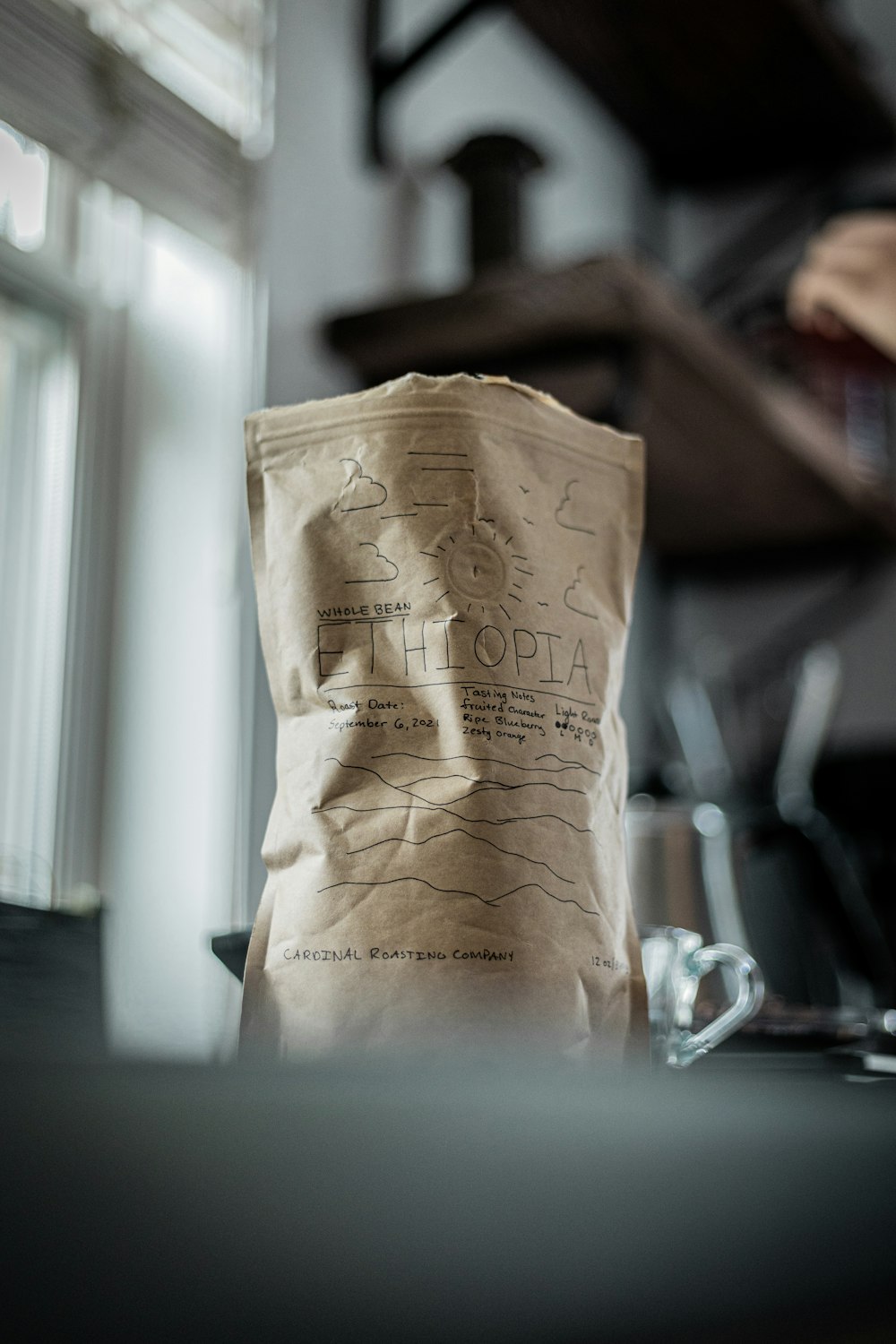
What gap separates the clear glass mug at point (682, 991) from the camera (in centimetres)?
41

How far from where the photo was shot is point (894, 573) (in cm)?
178

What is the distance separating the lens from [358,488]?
1.27 ft

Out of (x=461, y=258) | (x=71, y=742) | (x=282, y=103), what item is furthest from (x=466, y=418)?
(x=461, y=258)

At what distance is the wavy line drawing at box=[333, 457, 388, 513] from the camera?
0.38 meters

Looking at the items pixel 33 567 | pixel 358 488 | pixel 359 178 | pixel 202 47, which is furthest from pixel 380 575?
pixel 359 178

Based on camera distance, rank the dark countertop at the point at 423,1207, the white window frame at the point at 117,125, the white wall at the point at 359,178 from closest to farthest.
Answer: the dark countertop at the point at 423,1207, the white window frame at the point at 117,125, the white wall at the point at 359,178

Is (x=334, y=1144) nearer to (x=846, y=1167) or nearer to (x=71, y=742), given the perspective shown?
(x=846, y=1167)

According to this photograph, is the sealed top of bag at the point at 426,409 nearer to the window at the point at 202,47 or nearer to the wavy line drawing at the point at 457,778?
the wavy line drawing at the point at 457,778

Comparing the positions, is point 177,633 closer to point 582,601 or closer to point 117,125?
point 117,125

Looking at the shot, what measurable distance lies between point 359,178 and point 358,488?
96cm

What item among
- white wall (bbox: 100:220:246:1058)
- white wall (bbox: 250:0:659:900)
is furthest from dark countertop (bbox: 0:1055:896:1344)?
white wall (bbox: 250:0:659:900)

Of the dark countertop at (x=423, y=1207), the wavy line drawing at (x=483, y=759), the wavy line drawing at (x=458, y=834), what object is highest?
the wavy line drawing at (x=483, y=759)

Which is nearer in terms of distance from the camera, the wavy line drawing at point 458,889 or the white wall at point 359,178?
the wavy line drawing at point 458,889

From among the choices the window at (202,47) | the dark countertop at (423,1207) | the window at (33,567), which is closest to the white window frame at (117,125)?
the window at (202,47)
